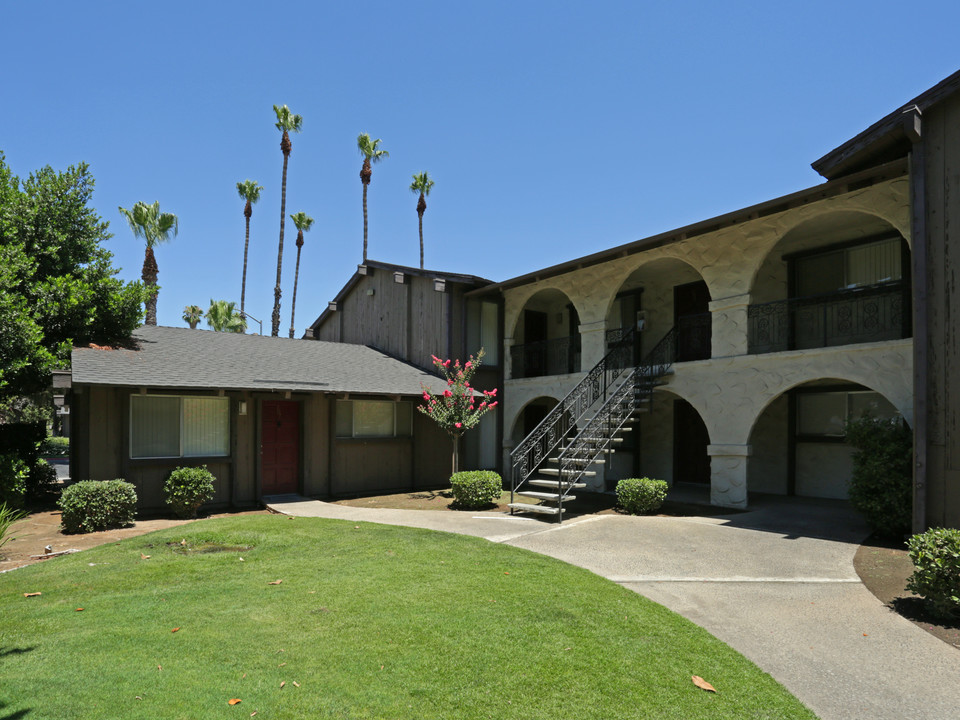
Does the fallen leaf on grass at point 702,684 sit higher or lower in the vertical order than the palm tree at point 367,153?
lower

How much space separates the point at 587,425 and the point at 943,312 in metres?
6.19

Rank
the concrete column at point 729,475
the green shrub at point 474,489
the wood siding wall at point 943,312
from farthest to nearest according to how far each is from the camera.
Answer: the green shrub at point 474,489
the concrete column at point 729,475
the wood siding wall at point 943,312

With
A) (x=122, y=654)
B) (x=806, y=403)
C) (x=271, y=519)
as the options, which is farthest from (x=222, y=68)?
(x=806, y=403)

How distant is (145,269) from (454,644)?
1108 inches

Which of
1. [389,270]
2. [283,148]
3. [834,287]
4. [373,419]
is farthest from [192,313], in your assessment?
[834,287]

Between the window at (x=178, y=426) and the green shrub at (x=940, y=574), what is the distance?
12354mm

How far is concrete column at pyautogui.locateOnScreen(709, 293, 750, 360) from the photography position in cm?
1212

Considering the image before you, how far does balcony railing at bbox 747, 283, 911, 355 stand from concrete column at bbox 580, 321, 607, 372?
138 inches

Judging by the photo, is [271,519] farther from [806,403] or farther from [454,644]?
[806,403]

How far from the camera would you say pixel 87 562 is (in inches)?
301

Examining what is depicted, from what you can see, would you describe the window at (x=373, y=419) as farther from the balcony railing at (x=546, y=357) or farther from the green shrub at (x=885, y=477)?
the green shrub at (x=885, y=477)

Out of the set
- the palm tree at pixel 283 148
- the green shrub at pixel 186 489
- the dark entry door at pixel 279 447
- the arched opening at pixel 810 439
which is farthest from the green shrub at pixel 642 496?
the palm tree at pixel 283 148

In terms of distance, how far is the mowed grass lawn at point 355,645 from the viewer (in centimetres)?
382

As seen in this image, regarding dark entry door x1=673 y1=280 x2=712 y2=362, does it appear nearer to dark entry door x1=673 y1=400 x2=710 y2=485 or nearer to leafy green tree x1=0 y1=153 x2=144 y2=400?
dark entry door x1=673 y1=400 x2=710 y2=485
